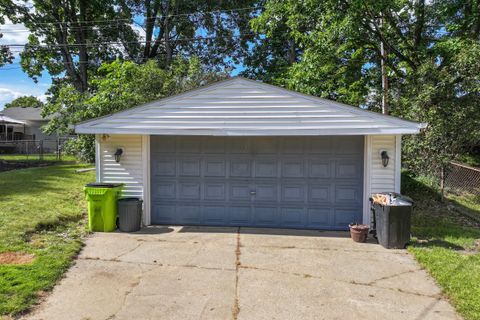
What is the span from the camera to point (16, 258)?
18.1ft

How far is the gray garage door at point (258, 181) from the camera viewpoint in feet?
26.3

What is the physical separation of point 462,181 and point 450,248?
27.4 ft

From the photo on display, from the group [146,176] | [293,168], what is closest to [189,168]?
[146,176]

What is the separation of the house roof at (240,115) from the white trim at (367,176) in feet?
1.96

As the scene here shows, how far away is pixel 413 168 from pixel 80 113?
38.8ft

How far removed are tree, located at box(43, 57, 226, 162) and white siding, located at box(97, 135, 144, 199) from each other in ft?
15.9

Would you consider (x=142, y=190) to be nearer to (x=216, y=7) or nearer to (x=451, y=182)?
(x=451, y=182)

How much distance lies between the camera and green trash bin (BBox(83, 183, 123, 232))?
24.8 ft

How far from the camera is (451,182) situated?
13664 mm

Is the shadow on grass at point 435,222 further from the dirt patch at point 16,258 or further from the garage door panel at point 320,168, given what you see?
the dirt patch at point 16,258

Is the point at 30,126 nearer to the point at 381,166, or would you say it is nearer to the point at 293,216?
the point at 293,216

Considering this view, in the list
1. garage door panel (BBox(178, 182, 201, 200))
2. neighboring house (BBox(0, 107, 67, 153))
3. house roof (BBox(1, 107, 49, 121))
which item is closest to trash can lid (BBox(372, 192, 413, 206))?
garage door panel (BBox(178, 182, 201, 200))

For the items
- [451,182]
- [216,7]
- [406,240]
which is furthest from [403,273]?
[216,7]

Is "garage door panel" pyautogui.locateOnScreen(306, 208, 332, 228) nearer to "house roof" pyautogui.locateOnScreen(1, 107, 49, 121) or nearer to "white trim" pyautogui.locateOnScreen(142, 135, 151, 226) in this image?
"white trim" pyautogui.locateOnScreen(142, 135, 151, 226)
